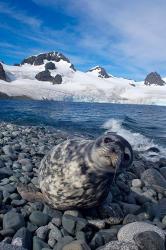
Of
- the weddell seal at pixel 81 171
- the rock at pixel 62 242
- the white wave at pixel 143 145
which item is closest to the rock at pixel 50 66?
the white wave at pixel 143 145

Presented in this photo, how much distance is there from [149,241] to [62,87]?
118 metres

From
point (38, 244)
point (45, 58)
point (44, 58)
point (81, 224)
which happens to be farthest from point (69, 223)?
point (45, 58)

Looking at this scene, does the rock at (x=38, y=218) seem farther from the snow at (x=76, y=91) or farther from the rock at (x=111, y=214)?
the snow at (x=76, y=91)

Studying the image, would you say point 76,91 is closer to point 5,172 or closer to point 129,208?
point 5,172

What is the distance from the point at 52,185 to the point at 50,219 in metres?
0.42

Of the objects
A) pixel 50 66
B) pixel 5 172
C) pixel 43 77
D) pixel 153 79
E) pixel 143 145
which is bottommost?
pixel 143 145

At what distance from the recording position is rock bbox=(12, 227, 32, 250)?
377cm

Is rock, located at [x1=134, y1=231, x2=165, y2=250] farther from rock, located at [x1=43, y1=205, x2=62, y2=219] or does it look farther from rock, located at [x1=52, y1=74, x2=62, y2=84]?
rock, located at [x1=52, y1=74, x2=62, y2=84]

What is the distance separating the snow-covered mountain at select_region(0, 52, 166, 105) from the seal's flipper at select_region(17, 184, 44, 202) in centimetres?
8795

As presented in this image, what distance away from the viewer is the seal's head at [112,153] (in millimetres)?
3876

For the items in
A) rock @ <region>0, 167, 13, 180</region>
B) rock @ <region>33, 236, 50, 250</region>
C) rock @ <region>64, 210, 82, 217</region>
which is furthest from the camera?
rock @ <region>0, 167, 13, 180</region>

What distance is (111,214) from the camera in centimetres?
478

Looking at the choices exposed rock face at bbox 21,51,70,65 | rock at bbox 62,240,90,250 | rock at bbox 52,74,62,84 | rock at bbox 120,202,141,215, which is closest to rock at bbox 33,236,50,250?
rock at bbox 62,240,90,250

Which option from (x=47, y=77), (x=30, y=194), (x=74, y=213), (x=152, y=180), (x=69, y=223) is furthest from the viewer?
(x=47, y=77)
